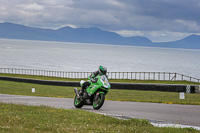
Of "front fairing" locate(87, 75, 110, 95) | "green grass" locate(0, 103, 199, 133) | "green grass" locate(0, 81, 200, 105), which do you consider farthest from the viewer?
"green grass" locate(0, 81, 200, 105)

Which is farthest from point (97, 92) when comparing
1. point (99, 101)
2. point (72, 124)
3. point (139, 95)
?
point (139, 95)

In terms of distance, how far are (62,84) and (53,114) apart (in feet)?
113

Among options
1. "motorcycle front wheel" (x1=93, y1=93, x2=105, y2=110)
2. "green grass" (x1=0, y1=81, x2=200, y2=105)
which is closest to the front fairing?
"motorcycle front wheel" (x1=93, y1=93, x2=105, y2=110)

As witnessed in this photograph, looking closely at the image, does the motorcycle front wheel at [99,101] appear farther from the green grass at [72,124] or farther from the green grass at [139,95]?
the green grass at [139,95]

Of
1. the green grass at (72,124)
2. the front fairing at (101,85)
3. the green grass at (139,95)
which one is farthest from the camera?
the green grass at (139,95)

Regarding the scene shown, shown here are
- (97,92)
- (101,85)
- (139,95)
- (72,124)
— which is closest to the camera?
(72,124)

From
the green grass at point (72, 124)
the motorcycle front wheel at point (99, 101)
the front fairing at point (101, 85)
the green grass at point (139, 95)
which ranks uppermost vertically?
the front fairing at point (101, 85)

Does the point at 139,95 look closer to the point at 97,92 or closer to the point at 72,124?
the point at 97,92

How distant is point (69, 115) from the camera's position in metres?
10.4

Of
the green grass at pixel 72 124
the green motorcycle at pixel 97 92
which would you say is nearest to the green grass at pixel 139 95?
the green motorcycle at pixel 97 92

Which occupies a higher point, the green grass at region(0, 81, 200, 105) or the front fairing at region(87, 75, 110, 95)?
the front fairing at region(87, 75, 110, 95)

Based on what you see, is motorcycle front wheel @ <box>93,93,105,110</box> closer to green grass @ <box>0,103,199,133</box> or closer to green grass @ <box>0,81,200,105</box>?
green grass @ <box>0,103,199,133</box>

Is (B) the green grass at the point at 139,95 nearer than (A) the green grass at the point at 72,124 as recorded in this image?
No

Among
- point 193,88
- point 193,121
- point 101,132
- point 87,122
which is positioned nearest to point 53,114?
point 87,122
